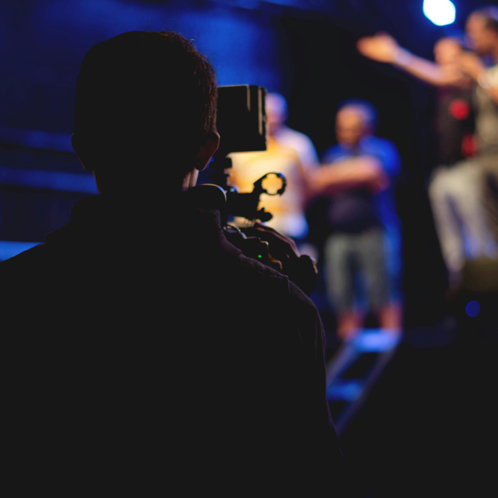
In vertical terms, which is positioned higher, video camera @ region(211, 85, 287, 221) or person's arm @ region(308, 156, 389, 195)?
person's arm @ region(308, 156, 389, 195)

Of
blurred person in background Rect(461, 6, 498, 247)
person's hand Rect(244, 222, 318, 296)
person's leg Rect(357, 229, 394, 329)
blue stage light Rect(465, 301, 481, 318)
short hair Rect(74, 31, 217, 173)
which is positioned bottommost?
blue stage light Rect(465, 301, 481, 318)

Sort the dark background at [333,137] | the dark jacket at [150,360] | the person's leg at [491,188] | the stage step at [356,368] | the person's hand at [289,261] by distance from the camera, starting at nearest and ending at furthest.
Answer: the dark jacket at [150,360]
the person's hand at [289,261]
the dark background at [333,137]
the stage step at [356,368]
the person's leg at [491,188]

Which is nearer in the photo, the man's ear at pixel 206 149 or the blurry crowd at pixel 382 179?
the man's ear at pixel 206 149

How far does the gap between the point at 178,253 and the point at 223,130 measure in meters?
0.35

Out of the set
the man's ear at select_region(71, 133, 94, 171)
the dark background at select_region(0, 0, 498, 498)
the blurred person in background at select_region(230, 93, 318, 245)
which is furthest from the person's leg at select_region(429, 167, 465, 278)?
the man's ear at select_region(71, 133, 94, 171)

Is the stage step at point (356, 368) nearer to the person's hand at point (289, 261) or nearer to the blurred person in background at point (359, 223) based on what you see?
the blurred person in background at point (359, 223)

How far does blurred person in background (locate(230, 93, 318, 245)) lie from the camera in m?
2.82

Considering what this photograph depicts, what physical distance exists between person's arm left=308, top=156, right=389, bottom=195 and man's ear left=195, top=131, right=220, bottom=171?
7.82 ft

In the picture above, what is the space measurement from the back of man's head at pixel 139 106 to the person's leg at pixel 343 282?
255cm

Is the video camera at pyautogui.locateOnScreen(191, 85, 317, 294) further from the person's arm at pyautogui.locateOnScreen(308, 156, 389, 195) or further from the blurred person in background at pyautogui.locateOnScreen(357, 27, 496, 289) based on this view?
the blurred person in background at pyautogui.locateOnScreen(357, 27, 496, 289)

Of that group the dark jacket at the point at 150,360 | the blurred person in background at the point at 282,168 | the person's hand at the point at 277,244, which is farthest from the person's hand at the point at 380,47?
the dark jacket at the point at 150,360

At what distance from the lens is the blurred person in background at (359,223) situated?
9.86 feet

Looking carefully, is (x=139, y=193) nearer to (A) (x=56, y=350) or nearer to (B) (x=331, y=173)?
(A) (x=56, y=350)

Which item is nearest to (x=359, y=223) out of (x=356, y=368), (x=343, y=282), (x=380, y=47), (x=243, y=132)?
(x=343, y=282)
